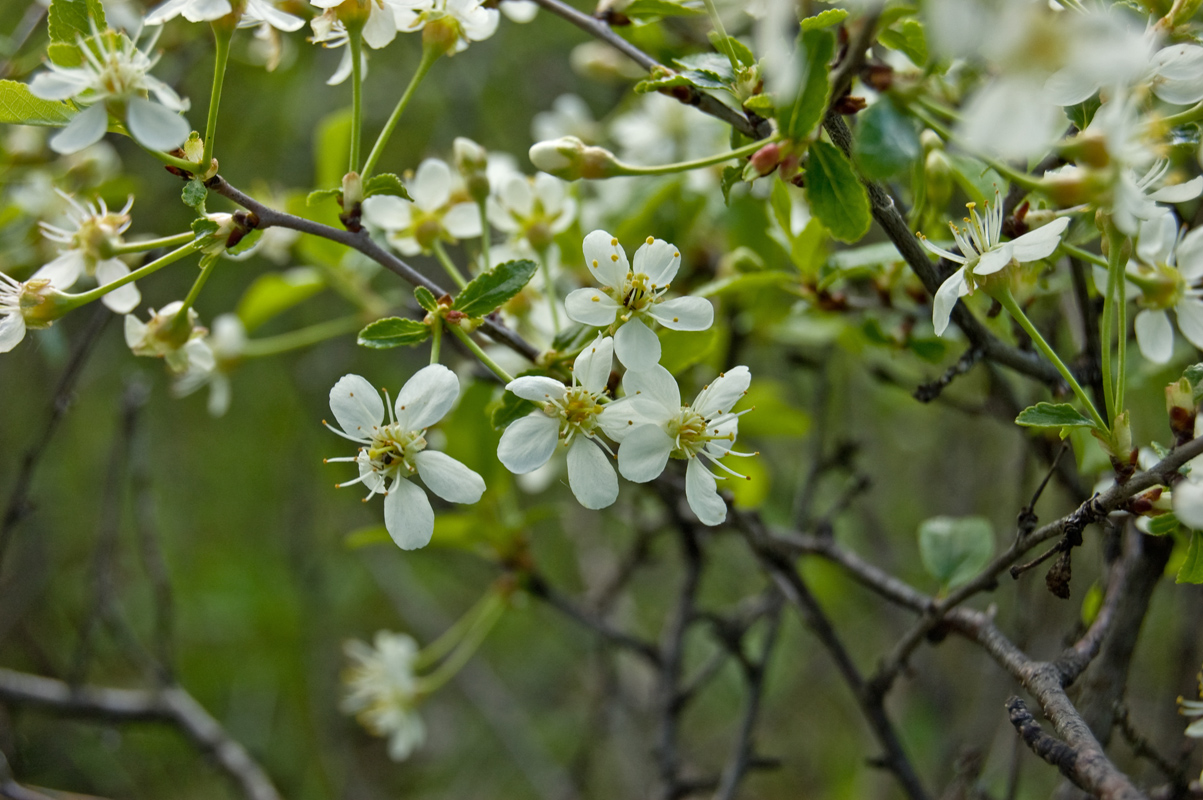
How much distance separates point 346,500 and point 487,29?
2.83 m

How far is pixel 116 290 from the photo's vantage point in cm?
91

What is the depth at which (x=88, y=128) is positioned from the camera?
0.74 m

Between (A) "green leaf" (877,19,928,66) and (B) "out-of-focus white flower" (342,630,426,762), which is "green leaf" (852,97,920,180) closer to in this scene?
(A) "green leaf" (877,19,928,66)

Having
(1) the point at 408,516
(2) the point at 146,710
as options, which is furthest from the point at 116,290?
(2) the point at 146,710

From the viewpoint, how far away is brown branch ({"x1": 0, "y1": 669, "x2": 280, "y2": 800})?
167 centimetres

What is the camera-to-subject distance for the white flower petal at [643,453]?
2.58 ft

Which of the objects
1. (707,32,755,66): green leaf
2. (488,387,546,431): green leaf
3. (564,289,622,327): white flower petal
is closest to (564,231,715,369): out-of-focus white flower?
(564,289,622,327): white flower petal

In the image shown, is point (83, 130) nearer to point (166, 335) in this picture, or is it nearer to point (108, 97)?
point (108, 97)

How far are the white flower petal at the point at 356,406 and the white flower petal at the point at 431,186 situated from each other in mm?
329

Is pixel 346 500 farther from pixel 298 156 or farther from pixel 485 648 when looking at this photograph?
pixel 298 156

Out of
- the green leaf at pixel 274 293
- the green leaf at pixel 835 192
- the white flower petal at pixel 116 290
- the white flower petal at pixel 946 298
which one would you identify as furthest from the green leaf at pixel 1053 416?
the green leaf at pixel 274 293

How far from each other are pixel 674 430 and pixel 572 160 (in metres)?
0.32

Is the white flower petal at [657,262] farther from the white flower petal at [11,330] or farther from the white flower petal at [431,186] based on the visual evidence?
the white flower petal at [11,330]

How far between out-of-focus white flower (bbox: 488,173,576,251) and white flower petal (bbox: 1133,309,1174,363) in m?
0.72
